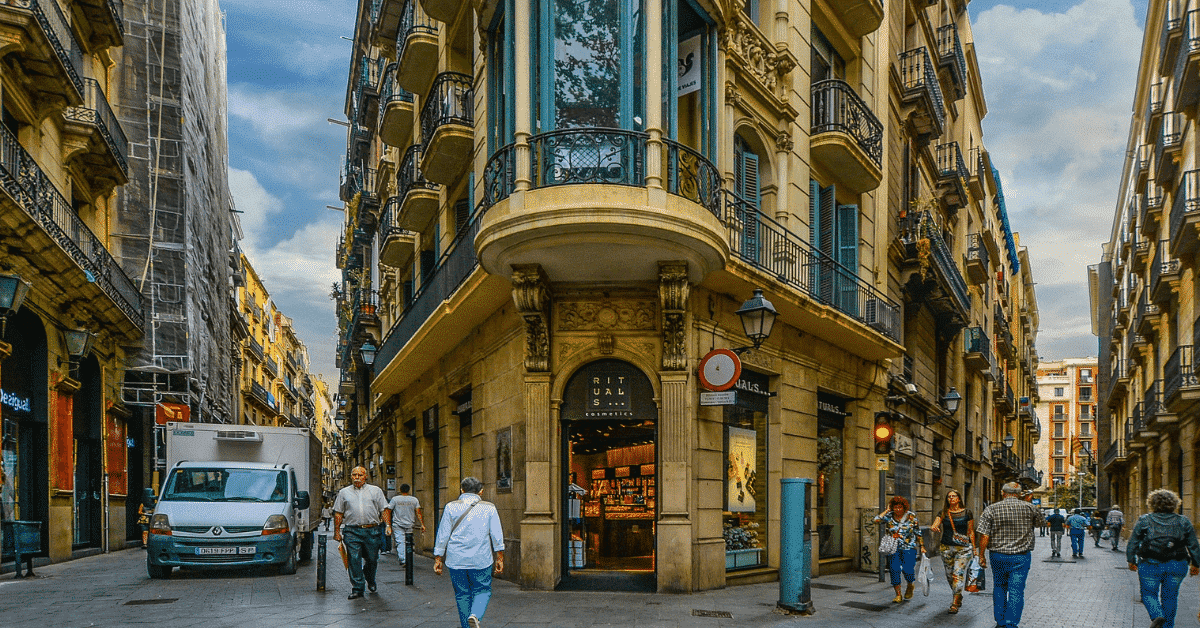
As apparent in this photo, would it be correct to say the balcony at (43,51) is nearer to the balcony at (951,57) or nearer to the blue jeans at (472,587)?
the blue jeans at (472,587)

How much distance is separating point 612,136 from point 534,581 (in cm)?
574

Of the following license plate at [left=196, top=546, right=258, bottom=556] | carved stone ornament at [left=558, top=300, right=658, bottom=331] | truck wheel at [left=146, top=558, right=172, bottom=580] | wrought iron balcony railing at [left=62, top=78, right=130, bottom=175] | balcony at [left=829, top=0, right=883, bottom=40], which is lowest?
truck wheel at [left=146, top=558, right=172, bottom=580]

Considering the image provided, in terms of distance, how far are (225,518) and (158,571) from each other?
3.96 feet

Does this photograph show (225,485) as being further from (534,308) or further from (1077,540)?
(1077,540)

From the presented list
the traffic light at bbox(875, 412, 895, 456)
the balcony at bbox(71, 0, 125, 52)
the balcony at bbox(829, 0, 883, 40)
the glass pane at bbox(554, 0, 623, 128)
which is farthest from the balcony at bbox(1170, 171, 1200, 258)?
the balcony at bbox(71, 0, 125, 52)

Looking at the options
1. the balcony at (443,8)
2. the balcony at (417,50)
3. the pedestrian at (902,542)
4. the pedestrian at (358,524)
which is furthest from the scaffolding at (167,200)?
the pedestrian at (902,542)

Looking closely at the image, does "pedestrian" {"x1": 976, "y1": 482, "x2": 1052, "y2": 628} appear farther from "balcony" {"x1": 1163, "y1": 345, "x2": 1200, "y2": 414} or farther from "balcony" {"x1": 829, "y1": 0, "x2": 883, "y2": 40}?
"balcony" {"x1": 1163, "y1": 345, "x2": 1200, "y2": 414}

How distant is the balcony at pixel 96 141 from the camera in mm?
20844

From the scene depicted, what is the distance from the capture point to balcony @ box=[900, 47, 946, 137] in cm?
2320

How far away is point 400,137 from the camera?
2388 centimetres

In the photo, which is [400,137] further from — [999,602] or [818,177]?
[999,602]

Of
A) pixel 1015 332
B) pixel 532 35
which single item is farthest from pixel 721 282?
pixel 1015 332

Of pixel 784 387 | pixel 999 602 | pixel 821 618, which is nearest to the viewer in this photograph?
pixel 999 602

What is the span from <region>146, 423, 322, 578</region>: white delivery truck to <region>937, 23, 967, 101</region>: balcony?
783 inches
